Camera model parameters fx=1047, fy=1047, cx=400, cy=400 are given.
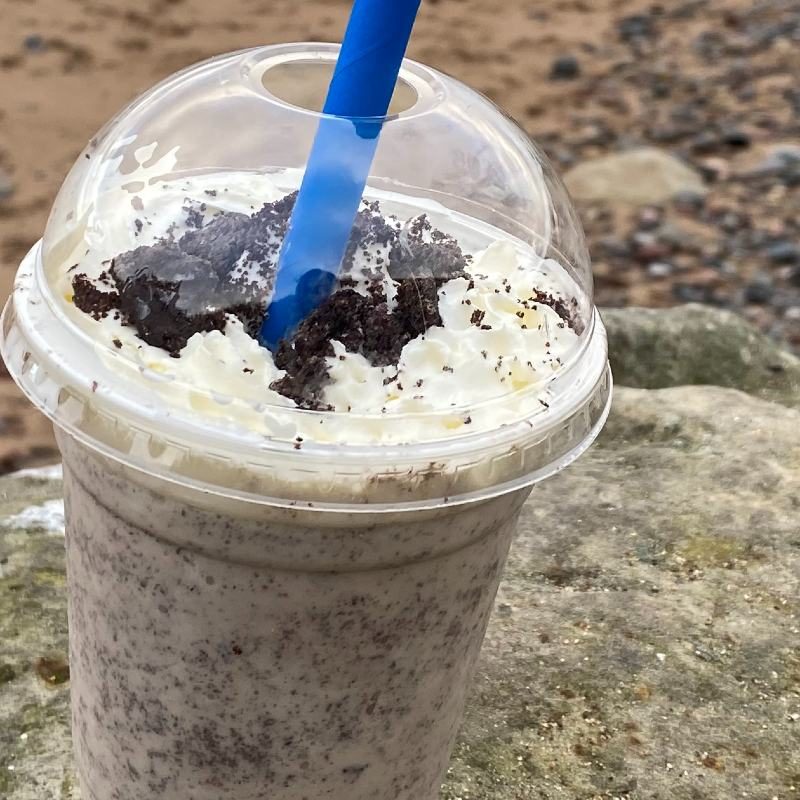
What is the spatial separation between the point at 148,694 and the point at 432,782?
1.41 ft

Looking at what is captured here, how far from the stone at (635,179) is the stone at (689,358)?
2.64 meters

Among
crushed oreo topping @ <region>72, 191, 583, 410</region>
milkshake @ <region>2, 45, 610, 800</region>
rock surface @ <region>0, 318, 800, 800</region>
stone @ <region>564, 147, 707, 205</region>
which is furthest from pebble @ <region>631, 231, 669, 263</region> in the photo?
crushed oreo topping @ <region>72, 191, 583, 410</region>

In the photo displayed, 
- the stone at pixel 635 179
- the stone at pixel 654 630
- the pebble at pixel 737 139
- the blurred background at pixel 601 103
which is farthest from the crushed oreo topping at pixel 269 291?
the pebble at pixel 737 139

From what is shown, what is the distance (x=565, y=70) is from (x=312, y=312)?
6.81 meters

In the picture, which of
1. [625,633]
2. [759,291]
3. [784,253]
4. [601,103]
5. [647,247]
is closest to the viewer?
[625,633]

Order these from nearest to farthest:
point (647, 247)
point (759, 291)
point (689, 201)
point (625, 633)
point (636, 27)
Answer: point (625, 633), point (759, 291), point (647, 247), point (689, 201), point (636, 27)

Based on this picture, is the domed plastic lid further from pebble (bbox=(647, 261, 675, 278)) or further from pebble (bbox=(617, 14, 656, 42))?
pebble (bbox=(617, 14, 656, 42))

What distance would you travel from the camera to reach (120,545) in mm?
1138

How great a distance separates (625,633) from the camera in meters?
2.02

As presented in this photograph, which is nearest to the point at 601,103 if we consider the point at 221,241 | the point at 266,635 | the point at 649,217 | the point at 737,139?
the point at 737,139

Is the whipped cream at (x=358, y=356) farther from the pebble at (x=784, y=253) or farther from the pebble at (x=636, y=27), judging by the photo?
the pebble at (x=636, y=27)

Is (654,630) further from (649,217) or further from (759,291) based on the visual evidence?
(649,217)

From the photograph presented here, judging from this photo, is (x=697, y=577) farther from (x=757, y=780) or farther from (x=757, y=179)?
(x=757, y=179)

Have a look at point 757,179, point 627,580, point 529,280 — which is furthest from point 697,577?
point 757,179
